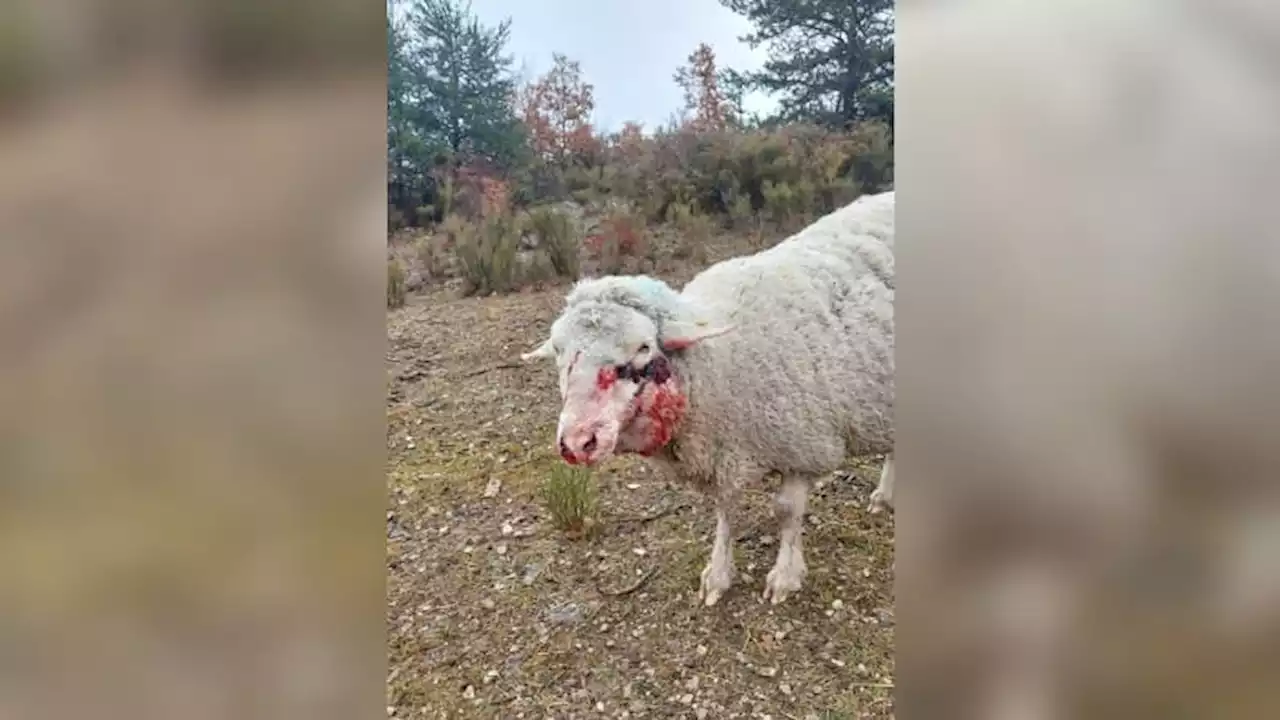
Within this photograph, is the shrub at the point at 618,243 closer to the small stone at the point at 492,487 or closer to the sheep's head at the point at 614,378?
the sheep's head at the point at 614,378

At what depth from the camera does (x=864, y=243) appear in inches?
50.1

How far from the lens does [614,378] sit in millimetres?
1139

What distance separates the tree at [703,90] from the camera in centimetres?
113

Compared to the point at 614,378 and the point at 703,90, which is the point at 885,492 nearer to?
the point at 614,378

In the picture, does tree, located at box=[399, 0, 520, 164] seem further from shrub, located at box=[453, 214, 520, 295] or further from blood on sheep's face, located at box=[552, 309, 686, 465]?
blood on sheep's face, located at box=[552, 309, 686, 465]

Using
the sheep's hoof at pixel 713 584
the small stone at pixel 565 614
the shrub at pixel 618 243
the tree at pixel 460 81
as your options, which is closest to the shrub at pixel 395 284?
the tree at pixel 460 81

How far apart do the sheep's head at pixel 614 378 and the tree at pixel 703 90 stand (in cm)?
28

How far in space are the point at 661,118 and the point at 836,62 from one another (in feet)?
0.81

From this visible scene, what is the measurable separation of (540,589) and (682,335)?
42cm
